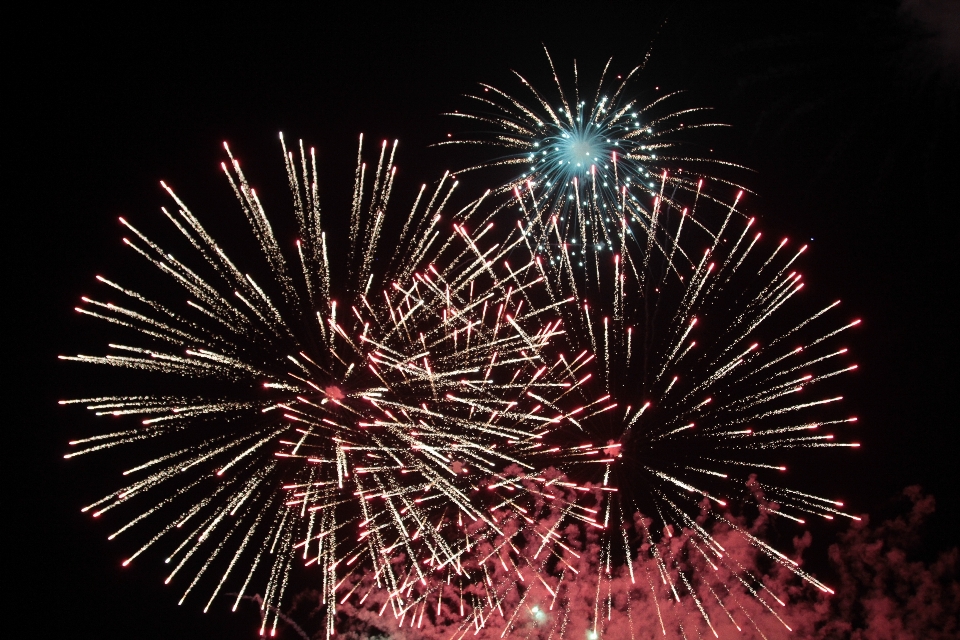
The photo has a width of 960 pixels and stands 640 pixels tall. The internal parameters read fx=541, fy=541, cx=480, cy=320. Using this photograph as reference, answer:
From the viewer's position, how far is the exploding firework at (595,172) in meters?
8.48

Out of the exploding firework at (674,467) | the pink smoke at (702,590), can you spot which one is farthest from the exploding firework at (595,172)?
the pink smoke at (702,590)

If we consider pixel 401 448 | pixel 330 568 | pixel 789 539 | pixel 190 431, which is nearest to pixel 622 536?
pixel 789 539

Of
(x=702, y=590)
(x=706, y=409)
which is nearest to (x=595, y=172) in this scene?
(x=706, y=409)

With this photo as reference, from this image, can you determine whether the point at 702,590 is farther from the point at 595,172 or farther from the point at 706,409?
the point at 595,172

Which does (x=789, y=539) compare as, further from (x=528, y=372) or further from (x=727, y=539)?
(x=528, y=372)

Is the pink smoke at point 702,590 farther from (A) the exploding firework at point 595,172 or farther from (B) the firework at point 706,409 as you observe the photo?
(A) the exploding firework at point 595,172

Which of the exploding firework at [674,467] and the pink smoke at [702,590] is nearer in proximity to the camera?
the exploding firework at [674,467]

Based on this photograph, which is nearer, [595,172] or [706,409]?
[595,172]

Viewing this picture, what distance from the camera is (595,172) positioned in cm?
851

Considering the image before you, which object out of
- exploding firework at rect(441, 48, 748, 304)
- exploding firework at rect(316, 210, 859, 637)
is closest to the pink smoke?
exploding firework at rect(316, 210, 859, 637)

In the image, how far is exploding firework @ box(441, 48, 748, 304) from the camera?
8.48 m

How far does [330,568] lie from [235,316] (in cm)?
490

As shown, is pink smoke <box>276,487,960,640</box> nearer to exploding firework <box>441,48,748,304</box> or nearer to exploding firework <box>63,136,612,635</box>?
exploding firework <box>63,136,612,635</box>

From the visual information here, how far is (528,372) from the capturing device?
29.3 ft
